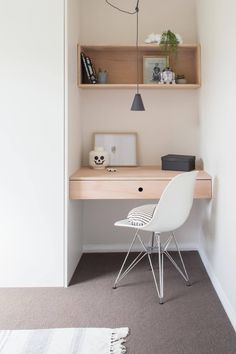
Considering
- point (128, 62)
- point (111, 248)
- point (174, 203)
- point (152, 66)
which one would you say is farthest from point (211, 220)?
point (128, 62)

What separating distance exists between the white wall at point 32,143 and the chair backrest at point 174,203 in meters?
0.71

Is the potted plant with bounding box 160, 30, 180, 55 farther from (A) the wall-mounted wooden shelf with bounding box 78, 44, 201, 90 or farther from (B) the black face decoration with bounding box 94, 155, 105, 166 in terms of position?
(B) the black face decoration with bounding box 94, 155, 105, 166

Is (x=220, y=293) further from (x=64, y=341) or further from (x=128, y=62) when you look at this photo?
(x=128, y=62)

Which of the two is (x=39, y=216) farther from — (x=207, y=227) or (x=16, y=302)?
(x=207, y=227)

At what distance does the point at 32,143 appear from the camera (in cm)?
232

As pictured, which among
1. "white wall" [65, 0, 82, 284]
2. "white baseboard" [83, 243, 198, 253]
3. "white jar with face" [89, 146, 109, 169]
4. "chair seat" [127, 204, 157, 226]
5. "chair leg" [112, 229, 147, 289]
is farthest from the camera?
"white baseboard" [83, 243, 198, 253]

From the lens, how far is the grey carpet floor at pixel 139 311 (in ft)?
5.83

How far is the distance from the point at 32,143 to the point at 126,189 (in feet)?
2.50

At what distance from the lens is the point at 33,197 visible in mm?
2348

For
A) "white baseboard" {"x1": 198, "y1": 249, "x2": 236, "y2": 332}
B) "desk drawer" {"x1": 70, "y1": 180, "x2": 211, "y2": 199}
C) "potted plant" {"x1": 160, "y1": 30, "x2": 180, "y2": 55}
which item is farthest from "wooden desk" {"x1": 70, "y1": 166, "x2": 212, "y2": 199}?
"potted plant" {"x1": 160, "y1": 30, "x2": 180, "y2": 55}

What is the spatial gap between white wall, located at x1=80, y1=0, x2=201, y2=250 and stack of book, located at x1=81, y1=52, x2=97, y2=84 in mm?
196

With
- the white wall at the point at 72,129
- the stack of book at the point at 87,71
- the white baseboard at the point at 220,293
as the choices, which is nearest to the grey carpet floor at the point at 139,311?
the white baseboard at the point at 220,293

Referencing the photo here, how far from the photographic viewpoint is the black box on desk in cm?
270

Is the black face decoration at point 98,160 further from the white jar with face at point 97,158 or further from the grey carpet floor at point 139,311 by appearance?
A: the grey carpet floor at point 139,311
